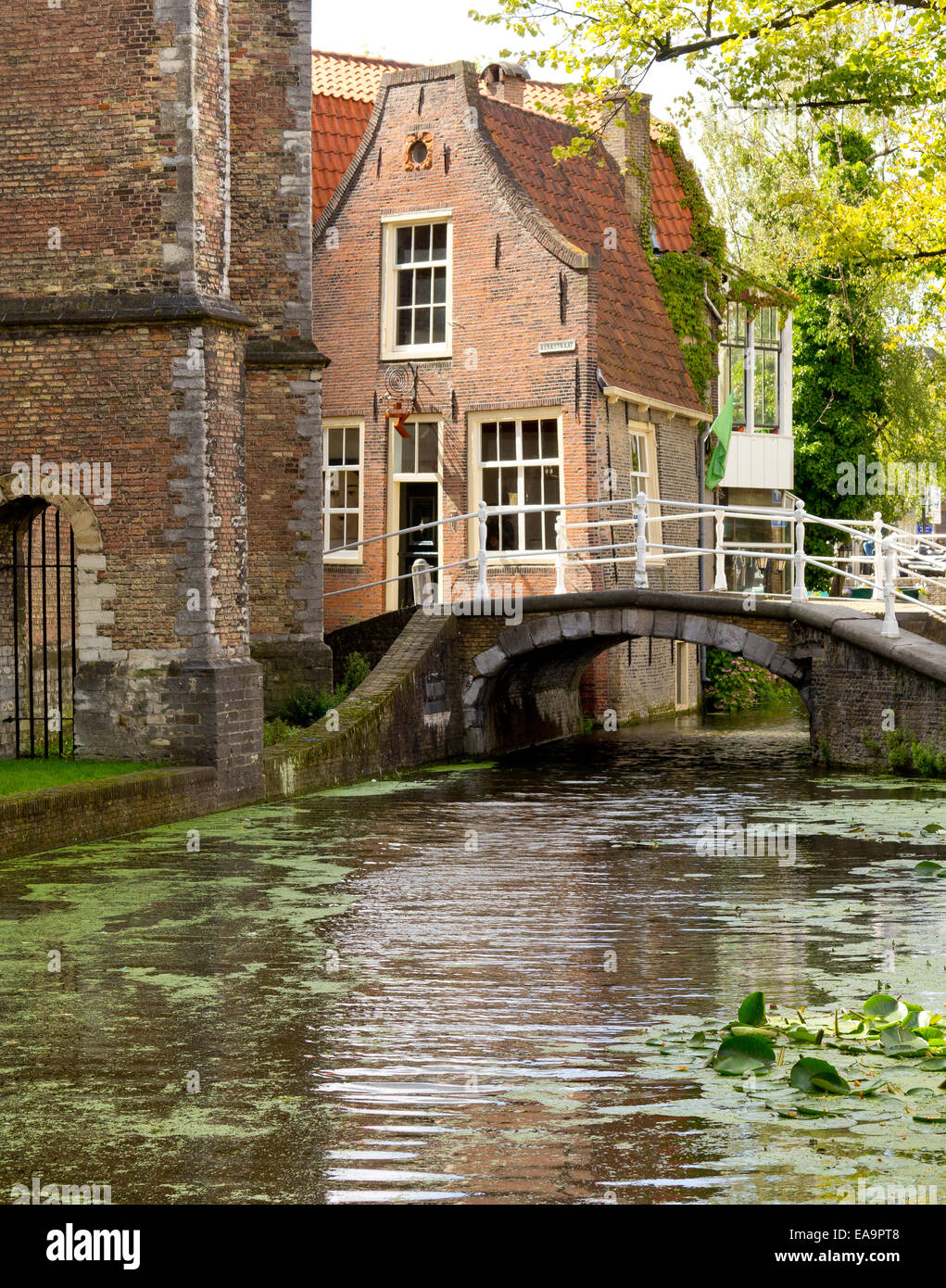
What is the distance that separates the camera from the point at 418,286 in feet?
77.4

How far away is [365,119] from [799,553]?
12.2m

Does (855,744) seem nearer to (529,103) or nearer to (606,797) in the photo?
(606,797)

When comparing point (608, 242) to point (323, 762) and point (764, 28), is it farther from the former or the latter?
point (323, 762)

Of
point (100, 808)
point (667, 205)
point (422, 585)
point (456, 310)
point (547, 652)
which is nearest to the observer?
point (100, 808)

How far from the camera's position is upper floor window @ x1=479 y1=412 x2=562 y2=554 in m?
22.5

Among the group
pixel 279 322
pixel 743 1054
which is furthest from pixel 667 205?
pixel 743 1054

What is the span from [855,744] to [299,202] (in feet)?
27.1

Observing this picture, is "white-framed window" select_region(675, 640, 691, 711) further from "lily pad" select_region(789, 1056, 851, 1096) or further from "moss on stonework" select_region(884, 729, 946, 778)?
"lily pad" select_region(789, 1056, 851, 1096)

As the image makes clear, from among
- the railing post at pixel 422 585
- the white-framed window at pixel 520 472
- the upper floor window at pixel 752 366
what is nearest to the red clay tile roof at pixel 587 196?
the white-framed window at pixel 520 472

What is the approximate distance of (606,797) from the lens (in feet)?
52.3

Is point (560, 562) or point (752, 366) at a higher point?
point (752, 366)

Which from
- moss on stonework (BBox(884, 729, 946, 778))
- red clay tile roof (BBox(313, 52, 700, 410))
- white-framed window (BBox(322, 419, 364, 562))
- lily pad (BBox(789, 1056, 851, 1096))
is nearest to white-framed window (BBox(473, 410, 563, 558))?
red clay tile roof (BBox(313, 52, 700, 410))

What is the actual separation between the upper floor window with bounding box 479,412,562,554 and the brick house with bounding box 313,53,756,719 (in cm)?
3
